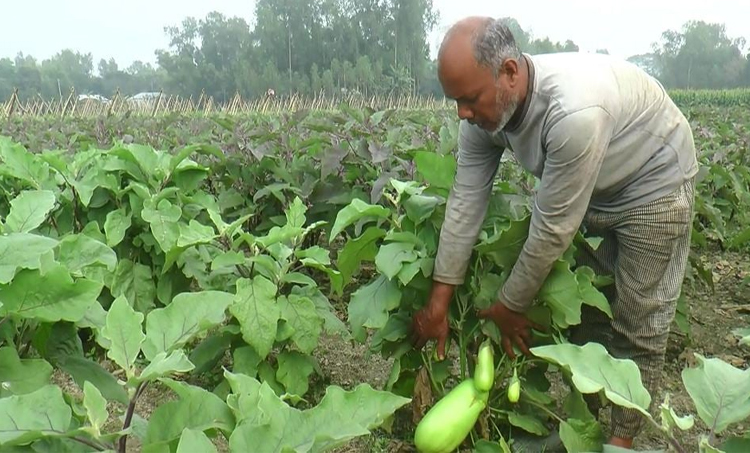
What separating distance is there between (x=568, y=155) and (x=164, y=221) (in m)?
1.66

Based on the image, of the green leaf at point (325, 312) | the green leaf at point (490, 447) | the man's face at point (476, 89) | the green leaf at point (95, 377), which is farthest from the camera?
the green leaf at point (325, 312)

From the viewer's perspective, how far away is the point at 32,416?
42.4 inches

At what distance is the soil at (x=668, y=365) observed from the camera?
2.75 meters

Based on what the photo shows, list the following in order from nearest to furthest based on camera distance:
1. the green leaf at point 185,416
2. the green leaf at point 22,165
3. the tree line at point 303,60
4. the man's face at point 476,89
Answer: the green leaf at point 185,416 < the man's face at point 476,89 < the green leaf at point 22,165 < the tree line at point 303,60

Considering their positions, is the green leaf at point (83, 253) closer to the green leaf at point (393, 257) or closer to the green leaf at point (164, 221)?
the green leaf at point (393, 257)

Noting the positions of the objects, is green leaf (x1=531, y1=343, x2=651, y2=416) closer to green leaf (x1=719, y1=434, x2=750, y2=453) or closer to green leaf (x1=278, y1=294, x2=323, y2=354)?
green leaf (x1=719, y1=434, x2=750, y2=453)

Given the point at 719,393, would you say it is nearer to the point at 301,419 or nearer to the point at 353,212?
the point at 301,419

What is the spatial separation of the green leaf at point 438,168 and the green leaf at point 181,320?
1.31 metres

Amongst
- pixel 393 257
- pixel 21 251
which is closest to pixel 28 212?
pixel 21 251

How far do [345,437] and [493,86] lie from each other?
4.28 feet

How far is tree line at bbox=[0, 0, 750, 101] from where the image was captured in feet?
200

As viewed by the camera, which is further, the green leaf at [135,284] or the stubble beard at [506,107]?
the green leaf at [135,284]

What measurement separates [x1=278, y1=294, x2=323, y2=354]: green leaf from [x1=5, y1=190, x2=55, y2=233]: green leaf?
3.46 feet

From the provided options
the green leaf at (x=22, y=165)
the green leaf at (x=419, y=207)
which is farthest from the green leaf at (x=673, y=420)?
the green leaf at (x=22, y=165)
